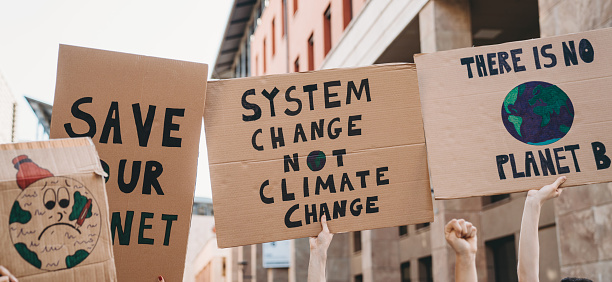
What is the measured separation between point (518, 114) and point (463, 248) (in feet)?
4.19

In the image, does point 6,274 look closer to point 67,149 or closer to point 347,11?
point 67,149

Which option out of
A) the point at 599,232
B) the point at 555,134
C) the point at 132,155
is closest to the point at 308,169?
the point at 132,155

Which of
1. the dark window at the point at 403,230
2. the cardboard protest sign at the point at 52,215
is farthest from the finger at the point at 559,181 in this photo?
the dark window at the point at 403,230

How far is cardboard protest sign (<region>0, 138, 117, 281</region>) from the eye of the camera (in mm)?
2938

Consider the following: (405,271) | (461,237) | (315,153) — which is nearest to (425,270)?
(405,271)

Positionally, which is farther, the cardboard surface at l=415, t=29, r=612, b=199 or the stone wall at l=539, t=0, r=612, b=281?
Result: the stone wall at l=539, t=0, r=612, b=281

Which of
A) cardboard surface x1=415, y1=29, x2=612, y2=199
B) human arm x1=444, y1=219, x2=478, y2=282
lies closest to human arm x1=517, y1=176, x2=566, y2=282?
human arm x1=444, y1=219, x2=478, y2=282

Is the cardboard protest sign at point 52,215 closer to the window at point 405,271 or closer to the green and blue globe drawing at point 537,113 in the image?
the green and blue globe drawing at point 537,113

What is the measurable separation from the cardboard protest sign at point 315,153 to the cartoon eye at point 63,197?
1213mm

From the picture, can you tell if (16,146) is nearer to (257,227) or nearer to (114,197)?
(114,197)

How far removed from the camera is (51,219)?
9.81 ft

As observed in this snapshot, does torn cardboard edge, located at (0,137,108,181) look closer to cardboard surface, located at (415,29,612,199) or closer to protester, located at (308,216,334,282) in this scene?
protester, located at (308,216,334,282)

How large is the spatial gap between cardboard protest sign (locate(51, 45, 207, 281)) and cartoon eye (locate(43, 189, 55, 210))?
1.00m

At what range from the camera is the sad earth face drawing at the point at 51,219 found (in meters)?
2.95
